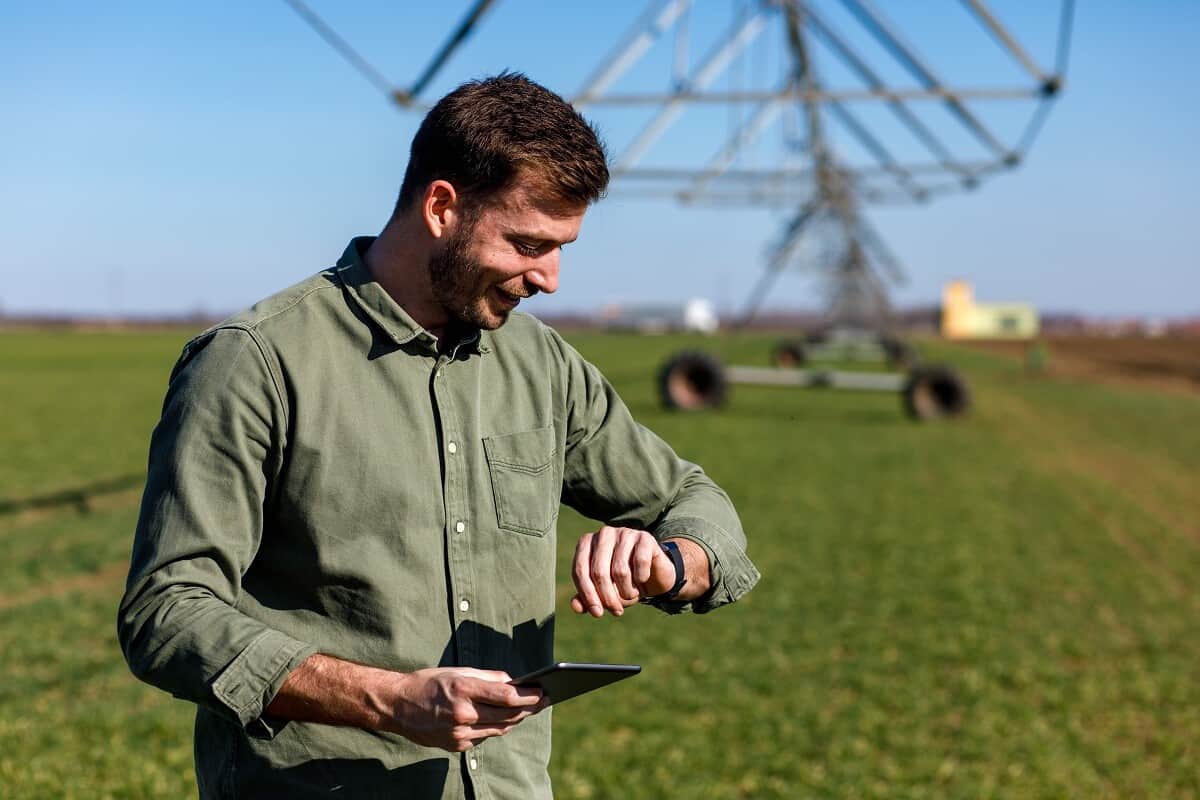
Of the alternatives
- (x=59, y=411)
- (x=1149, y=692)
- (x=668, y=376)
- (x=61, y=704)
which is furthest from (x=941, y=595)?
(x=59, y=411)

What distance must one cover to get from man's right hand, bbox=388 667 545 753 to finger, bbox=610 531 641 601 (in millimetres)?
282

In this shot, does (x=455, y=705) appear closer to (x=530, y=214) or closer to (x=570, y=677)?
(x=570, y=677)

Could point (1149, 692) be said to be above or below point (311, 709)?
below

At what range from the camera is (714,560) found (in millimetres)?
2105

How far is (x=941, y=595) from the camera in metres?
9.50

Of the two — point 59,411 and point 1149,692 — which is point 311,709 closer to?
point 1149,692

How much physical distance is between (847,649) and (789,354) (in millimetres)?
29882

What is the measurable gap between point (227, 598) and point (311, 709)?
0.65 ft

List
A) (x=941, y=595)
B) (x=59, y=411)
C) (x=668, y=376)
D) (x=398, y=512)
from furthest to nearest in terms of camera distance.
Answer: (x=59, y=411) → (x=668, y=376) → (x=941, y=595) → (x=398, y=512)

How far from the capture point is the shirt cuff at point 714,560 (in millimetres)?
2104

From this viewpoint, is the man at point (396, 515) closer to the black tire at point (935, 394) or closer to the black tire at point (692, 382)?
the black tire at point (692, 382)

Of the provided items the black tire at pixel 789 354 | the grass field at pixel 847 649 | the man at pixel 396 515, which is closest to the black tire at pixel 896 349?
the black tire at pixel 789 354

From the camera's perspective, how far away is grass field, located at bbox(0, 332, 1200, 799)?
5.73m

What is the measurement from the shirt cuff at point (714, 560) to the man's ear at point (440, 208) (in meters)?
0.65
